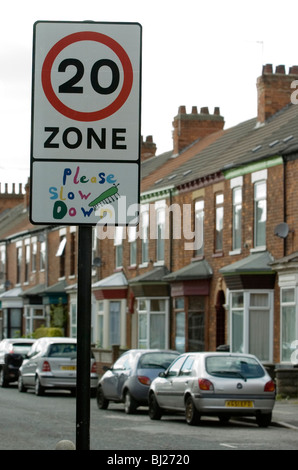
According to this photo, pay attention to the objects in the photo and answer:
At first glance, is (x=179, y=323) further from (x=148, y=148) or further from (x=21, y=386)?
(x=148, y=148)

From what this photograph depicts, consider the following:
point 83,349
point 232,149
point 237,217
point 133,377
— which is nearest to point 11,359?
point 237,217

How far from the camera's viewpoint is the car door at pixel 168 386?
74.0ft

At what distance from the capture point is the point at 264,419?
2134 cm

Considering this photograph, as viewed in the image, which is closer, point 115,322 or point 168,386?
point 168,386

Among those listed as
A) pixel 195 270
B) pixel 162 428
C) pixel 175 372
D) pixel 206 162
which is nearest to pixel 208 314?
pixel 195 270

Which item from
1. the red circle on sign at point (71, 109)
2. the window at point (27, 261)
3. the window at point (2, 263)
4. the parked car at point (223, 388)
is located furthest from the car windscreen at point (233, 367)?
the window at point (2, 263)

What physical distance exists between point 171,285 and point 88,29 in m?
33.6

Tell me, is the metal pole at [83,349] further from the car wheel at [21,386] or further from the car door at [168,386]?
the car wheel at [21,386]

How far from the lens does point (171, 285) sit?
39.0 m

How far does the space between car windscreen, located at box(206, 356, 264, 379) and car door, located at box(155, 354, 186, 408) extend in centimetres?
118

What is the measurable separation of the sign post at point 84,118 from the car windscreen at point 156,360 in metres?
19.9

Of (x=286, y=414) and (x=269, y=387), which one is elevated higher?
(x=269, y=387)

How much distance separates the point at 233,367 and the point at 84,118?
1662cm
